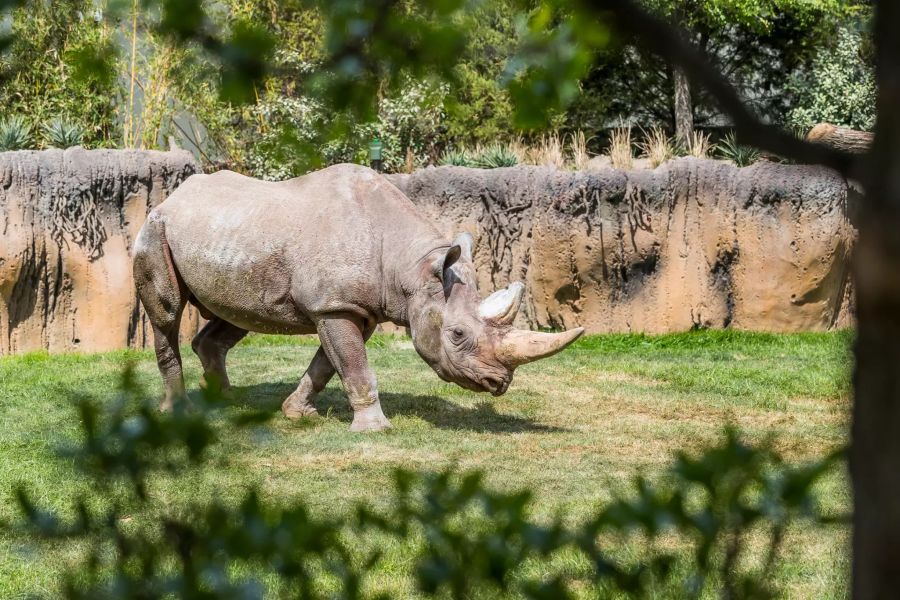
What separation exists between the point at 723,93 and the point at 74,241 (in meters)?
11.4

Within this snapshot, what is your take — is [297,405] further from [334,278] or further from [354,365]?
[334,278]

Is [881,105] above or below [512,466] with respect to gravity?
above

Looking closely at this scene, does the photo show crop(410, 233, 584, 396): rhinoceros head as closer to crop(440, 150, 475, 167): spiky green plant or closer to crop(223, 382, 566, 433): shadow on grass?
crop(223, 382, 566, 433): shadow on grass

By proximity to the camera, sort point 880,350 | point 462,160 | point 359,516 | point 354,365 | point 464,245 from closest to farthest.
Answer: point 880,350 → point 359,516 → point 354,365 → point 464,245 → point 462,160

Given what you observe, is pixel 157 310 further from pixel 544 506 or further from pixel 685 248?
pixel 685 248

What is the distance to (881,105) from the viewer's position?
4.14 feet

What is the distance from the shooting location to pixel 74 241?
1217 centimetres

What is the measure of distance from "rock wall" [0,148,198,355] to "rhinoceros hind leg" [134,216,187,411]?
11.9 feet

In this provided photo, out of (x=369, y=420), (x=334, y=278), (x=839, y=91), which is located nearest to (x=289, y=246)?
(x=334, y=278)

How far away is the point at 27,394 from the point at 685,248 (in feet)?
21.8

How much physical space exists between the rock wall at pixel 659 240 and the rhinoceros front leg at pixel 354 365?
4.97 meters

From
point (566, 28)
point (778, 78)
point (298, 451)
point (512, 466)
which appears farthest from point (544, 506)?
point (778, 78)

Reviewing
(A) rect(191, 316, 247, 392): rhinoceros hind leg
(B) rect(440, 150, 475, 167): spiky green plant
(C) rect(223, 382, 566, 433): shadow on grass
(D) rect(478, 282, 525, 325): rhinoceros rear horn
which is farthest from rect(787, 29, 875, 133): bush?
(D) rect(478, 282, 525, 325): rhinoceros rear horn

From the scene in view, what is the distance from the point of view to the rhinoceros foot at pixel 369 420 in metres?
8.23
